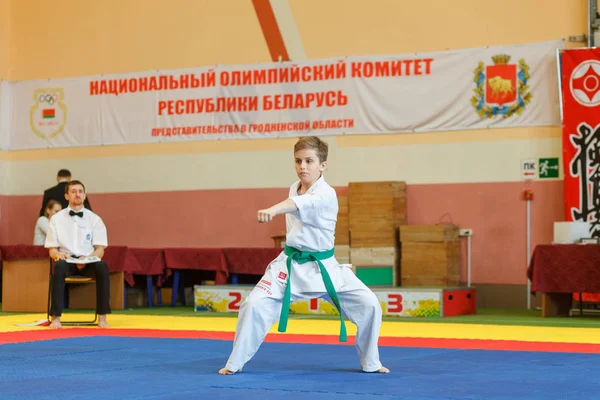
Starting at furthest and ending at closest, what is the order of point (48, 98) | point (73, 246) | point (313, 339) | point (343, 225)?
point (48, 98) < point (343, 225) < point (73, 246) < point (313, 339)

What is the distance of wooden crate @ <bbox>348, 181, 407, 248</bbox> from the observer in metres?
11.6

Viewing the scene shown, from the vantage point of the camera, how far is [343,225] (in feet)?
38.7

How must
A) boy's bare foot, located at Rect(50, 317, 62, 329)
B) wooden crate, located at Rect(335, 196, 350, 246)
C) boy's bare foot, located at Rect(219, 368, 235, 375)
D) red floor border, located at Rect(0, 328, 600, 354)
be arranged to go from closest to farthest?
boy's bare foot, located at Rect(219, 368, 235, 375) → red floor border, located at Rect(0, 328, 600, 354) → boy's bare foot, located at Rect(50, 317, 62, 329) → wooden crate, located at Rect(335, 196, 350, 246)

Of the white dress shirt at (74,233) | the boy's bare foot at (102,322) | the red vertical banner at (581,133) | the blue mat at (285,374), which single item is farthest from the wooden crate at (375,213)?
the blue mat at (285,374)

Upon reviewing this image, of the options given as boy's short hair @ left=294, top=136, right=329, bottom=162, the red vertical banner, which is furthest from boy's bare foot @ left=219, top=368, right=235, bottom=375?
the red vertical banner

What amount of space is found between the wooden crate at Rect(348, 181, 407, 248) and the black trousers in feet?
12.4

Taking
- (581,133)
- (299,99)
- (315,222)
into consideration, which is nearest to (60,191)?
(299,99)

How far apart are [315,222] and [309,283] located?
34cm

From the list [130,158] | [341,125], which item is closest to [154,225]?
[130,158]

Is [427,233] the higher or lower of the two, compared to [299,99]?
lower

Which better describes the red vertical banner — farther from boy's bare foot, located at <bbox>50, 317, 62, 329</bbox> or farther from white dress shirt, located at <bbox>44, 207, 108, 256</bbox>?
boy's bare foot, located at <bbox>50, 317, 62, 329</bbox>

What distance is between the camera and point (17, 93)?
47.6 ft

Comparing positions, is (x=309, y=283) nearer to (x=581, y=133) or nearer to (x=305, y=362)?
(x=305, y=362)

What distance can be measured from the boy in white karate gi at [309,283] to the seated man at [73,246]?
3.78 meters
